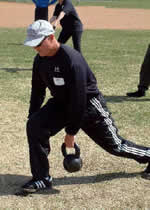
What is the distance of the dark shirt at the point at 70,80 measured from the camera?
3.97 meters

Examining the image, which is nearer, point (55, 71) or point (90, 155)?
point (55, 71)

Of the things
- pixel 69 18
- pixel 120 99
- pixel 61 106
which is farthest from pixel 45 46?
pixel 69 18

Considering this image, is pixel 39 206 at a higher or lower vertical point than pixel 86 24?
higher

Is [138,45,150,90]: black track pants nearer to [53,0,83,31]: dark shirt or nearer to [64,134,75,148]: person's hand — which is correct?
[53,0,83,31]: dark shirt

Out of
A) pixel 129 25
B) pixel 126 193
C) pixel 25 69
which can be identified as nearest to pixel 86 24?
pixel 129 25

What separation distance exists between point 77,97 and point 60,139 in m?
2.30

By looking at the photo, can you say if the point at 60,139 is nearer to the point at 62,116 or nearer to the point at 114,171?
the point at 114,171

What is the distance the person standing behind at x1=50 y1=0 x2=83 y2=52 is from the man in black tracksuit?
5479 millimetres

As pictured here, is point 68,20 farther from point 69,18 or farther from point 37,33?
point 37,33

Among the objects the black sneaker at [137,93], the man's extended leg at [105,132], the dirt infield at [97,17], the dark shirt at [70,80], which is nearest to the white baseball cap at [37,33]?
the dark shirt at [70,80]

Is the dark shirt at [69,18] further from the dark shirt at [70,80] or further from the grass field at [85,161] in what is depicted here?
the dark shirt at [70,80]

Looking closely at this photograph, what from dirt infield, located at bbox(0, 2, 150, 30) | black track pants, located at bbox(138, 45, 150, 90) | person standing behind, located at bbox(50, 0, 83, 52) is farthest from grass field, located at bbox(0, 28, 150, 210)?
dirt infield, located at bbox(0, 2, 150, 30)

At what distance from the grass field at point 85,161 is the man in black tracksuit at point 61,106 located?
27cm

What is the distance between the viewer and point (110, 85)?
935 cm
